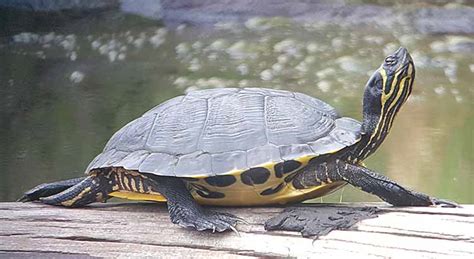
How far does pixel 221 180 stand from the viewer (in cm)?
131

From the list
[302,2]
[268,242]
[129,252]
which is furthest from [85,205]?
[302,2]

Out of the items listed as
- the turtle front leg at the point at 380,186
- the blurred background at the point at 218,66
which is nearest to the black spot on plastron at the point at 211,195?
the turtle front leg at the point at 380,186

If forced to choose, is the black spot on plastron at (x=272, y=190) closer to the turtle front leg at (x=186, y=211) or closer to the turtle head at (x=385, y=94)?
the turtle front leg at (x=186, y=211)

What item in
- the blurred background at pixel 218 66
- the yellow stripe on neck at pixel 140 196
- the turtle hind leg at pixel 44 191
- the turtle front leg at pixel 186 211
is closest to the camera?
the turtle front leg at pixel 186 211

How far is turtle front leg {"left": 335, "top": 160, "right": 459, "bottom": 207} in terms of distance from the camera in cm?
132

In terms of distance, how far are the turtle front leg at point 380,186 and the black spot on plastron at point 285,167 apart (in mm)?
92

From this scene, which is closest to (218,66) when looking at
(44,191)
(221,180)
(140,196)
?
(44,191)

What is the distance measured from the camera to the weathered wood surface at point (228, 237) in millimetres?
1168

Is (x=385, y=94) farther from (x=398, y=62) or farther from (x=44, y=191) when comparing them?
(x=44, y=191)

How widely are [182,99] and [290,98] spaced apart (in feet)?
0.80

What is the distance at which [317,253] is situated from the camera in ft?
3.86

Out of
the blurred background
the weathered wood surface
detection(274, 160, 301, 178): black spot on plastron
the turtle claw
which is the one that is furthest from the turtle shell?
the blurred background

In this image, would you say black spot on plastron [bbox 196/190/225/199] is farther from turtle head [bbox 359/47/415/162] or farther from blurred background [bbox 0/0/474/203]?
blurred background [bbox 0/0/474/203]

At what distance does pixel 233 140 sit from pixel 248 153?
2.0 inches
